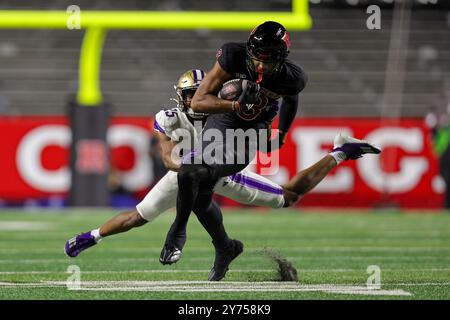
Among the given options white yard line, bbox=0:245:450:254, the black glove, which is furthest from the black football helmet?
white yard line, bbox=0:245:450:254

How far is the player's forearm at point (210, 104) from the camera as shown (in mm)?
5168

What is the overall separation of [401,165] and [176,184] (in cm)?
762

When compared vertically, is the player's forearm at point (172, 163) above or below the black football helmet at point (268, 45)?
below

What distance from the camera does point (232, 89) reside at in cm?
531

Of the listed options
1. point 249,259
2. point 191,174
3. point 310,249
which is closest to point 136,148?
point 310,249

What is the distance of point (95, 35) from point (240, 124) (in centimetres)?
698

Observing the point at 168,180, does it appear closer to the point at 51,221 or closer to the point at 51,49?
the point at 51,221

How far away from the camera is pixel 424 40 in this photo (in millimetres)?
15234

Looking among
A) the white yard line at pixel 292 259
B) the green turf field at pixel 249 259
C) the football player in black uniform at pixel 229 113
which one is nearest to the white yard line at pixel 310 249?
the green turf field at pixel 249 259

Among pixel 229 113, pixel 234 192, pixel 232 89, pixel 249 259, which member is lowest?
pixel 249 259

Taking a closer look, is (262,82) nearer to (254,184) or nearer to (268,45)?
(268,45)

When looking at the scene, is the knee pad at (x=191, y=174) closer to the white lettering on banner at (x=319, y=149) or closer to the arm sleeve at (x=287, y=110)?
the arm sleeve at (x=287, y=110)

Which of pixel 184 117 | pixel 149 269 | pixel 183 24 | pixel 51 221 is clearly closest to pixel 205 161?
pixel 184 117

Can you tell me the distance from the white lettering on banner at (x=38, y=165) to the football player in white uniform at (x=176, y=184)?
694cm
